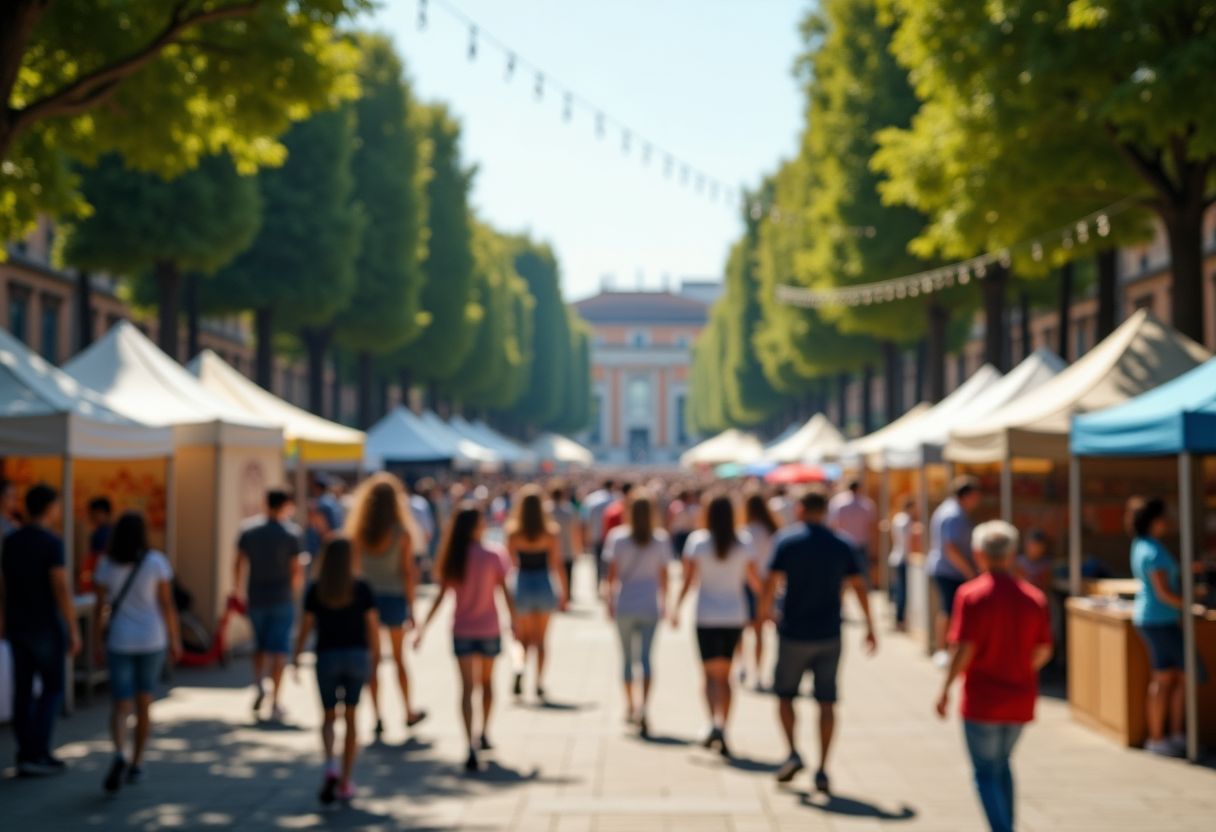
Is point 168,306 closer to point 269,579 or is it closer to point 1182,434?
point 269,579

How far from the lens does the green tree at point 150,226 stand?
23.4m

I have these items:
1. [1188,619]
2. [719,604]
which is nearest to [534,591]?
[719,604]

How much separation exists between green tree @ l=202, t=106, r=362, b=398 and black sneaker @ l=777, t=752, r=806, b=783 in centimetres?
2313

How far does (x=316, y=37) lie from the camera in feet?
39.3

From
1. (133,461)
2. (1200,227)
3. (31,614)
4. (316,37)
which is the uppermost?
(316,37)

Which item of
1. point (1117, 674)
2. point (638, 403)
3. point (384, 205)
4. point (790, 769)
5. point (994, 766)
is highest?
point (638, 403)

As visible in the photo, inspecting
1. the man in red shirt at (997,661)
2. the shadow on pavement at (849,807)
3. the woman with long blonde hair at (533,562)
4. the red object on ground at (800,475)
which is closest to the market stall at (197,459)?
the woman with long blonde hair at (533,562)

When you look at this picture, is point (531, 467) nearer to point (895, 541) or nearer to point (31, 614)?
point (895, 541)

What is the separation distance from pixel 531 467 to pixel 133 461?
36.6 m

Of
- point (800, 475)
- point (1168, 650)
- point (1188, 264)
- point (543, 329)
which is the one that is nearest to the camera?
point (1168, 650)

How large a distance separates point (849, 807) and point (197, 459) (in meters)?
9.03

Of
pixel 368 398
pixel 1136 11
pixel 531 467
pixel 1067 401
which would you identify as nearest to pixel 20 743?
pixel 1067 401

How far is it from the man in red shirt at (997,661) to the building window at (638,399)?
134m

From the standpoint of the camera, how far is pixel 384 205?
3612cm
